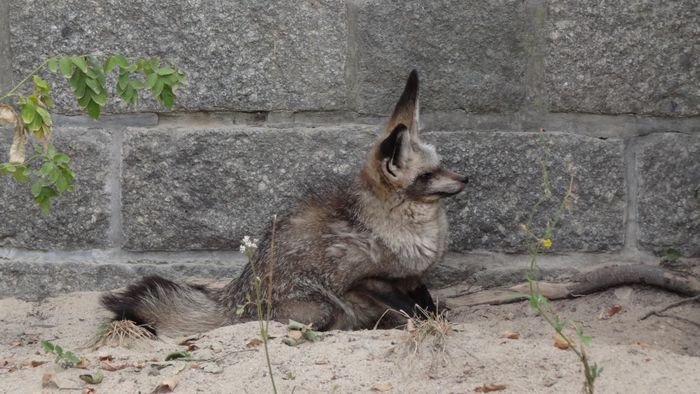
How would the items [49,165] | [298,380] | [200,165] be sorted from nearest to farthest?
[298,380], [49,165], [200,165]

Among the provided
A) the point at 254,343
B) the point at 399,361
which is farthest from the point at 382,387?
the point at 254,343

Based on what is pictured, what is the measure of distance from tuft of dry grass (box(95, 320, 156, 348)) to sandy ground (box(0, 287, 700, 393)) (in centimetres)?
5

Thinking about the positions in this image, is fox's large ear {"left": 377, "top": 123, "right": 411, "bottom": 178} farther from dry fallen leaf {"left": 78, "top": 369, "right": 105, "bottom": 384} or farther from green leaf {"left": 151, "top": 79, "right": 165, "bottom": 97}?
dry fallen leaf {"left": 78, "top": 369, "right": 105, "bottom": 384}

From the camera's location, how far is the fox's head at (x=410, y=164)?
4.39m

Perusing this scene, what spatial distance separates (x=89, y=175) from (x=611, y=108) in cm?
255

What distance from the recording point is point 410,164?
4.48 m

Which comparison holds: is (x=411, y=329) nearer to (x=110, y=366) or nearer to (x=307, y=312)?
(x=307, y=312)

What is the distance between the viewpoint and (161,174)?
4641 mm

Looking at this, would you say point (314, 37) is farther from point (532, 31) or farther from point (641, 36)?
point (641, 36)

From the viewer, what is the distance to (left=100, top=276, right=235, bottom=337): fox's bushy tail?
170 inches

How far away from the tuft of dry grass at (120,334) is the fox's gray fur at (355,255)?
130 millimetres

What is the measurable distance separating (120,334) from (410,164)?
4.99 feet

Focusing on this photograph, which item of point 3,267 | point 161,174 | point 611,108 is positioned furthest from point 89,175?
point 611,108

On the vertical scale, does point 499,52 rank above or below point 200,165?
above
